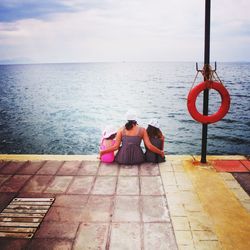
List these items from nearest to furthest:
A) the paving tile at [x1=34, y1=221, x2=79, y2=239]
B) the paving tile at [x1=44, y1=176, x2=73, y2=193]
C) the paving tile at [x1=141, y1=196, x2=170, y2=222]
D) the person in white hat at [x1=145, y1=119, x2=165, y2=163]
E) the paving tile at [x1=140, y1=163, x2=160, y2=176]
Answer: the paving tile at [x1=34, y1=221, x2=79, y2=239]
the paving tile at [x1=141, y1=196, x2=170, y2=222]
the paving tile at [x1=44, y1=176, x2=73, y2=193]
the paving tile at [x1=140, y1=163, x2=160, y2=176]
the person in white hat at [x1=145, y1=119, x2=165, y2=163]

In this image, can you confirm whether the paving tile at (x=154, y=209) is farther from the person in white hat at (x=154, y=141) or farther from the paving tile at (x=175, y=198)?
the person in white hat at (x=154, y=141)

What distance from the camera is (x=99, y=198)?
4.52 meters

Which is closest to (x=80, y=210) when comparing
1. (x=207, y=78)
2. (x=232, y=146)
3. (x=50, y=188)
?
(x=50, y=188)

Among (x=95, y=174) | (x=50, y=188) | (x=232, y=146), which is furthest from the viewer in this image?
(x=232, y=146)

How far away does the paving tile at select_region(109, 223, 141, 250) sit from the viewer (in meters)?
3.39

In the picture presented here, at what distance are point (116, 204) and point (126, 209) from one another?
22 cm

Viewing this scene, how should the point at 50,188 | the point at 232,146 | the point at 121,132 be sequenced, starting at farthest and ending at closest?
the point at 232,146, the point at 121,132, the point at 50,188

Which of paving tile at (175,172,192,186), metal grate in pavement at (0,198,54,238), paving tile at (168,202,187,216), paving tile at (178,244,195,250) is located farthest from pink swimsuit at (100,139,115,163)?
paving tile at (178,244,195,250)

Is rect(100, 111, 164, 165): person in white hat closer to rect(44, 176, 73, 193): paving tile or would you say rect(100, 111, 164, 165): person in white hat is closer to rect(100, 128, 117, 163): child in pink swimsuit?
rect(100, 128, 117, 163): child in pink swimsuit

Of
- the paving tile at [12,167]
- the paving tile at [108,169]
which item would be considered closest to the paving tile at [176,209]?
the paving tile at [108,169]

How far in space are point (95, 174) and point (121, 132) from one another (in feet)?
3.23

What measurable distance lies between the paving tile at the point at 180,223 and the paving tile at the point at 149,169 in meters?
1.46

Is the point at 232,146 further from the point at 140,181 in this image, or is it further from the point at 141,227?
the point at 141,227

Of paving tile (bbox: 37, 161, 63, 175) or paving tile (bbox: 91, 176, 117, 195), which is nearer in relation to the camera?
paving tile (bbox: 91, 176, 117, 195)
